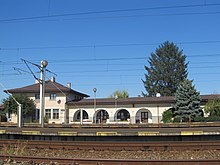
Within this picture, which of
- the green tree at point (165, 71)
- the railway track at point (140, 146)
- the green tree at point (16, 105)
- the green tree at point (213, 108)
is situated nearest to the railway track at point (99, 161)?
the railway track at point (140, 146)

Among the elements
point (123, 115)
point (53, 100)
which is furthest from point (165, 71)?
point (53, 100)

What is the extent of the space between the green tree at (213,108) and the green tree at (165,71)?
2659 cm

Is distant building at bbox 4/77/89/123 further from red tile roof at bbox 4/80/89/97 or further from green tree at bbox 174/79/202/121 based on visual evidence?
green tree at bbox 174/79/202/121

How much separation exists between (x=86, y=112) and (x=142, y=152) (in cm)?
4040

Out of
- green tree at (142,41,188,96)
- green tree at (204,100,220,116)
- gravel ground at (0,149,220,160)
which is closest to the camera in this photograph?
gravel ground at (0,149,220,160)

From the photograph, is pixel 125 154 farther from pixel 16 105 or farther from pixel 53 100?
pixel 53 100

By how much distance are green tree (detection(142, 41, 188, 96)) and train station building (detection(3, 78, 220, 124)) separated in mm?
19485

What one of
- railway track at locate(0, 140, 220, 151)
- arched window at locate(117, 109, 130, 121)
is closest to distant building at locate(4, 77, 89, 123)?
arched window at locate(117, 109, 130, 121)

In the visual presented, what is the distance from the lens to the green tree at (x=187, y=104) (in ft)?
148

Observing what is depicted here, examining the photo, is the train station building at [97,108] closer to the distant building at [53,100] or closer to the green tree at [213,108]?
the distant building at [53,100]

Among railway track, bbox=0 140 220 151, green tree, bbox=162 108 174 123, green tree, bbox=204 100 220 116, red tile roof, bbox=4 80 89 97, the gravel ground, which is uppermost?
red tile roof, bbox=4 80 89 97

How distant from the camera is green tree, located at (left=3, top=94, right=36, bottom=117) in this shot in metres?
50.8

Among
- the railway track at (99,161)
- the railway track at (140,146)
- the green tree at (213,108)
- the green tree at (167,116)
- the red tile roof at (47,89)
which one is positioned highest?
the red tile roof at (47,89)

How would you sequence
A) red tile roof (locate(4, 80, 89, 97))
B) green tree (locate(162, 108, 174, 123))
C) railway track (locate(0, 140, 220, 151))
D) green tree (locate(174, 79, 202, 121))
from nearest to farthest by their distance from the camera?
railway track (locate(0, 140, 220, 151))
green tree (locate(174, 79, 202, 121))
green tree (locate(162, 108, 174, 123))
red tile roof (locate(4, 80, 89, 97))
